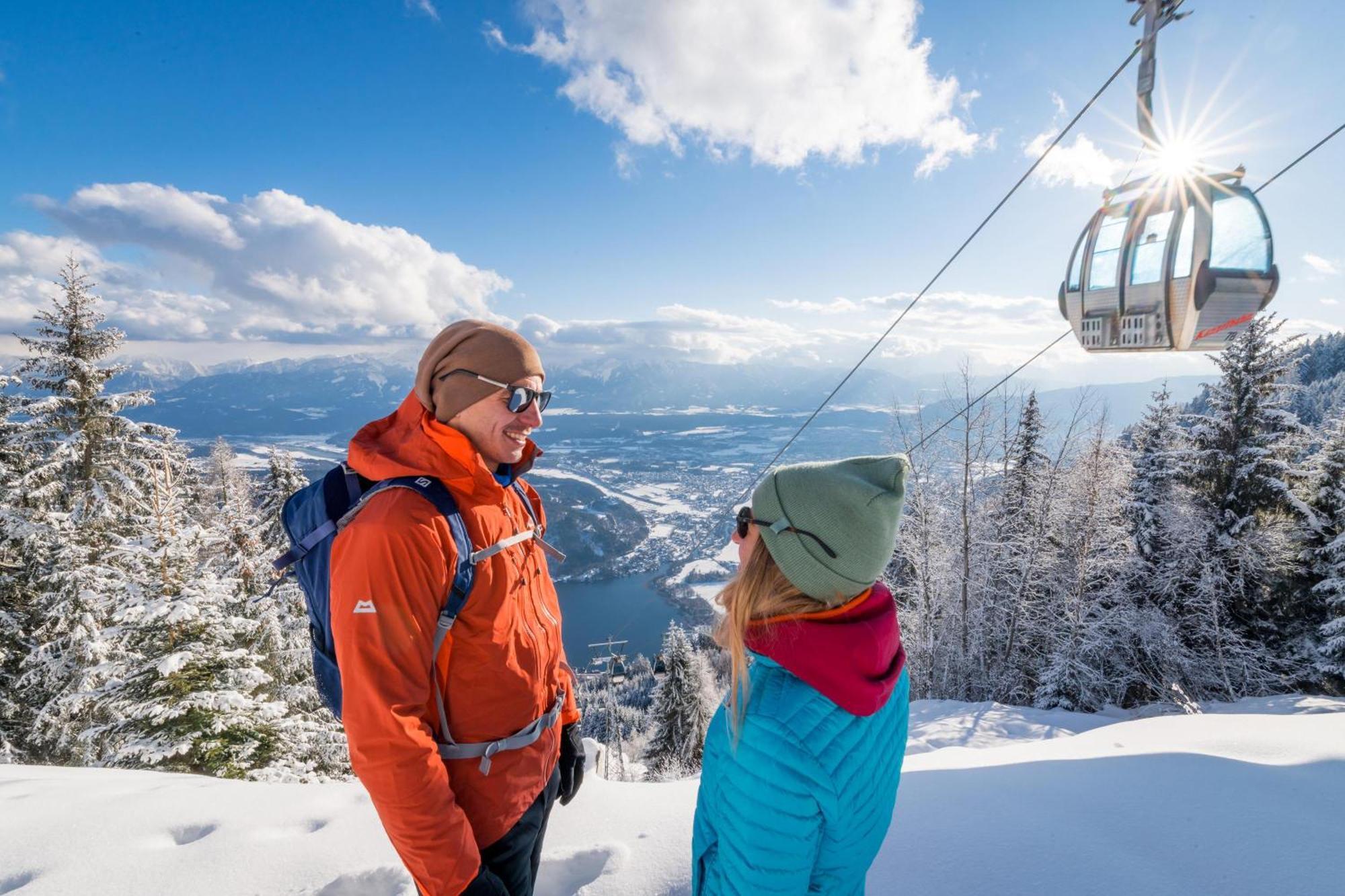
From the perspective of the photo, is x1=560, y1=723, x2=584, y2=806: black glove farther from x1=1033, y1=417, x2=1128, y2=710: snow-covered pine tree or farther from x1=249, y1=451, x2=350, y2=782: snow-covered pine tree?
x1=1033, y1=417, x2=1128, y2=710: snow-covered pine tree

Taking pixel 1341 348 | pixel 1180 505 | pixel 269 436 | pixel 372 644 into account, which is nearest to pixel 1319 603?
pixel 1180 505

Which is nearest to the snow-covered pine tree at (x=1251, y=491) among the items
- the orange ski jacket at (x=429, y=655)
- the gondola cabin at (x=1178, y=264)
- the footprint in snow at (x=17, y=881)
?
the gondola cabin at (x=1178, y=264)

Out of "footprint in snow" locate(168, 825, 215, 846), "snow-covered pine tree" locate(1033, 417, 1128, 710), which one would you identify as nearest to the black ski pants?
"footprint in snow" locate(168, 825, 215, 846)

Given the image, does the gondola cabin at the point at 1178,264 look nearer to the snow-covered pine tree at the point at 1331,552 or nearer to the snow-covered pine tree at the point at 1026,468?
the snow-covered pine tree at the point at 1026,468

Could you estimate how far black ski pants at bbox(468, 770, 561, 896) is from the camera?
1.86 metres

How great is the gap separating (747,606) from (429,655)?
1013 millimetres

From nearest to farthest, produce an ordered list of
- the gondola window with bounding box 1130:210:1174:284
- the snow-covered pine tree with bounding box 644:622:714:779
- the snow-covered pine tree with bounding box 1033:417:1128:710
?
1. the gondola window with bounding box 1130:210:1174:284
2. the snow-covered pine tree with bounding box 1033:417:1128:710
3. the snow-covered pine tree with bounding box 644:622:714:779

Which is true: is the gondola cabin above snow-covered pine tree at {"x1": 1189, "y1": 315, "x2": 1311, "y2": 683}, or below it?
above

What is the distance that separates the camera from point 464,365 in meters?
1.95

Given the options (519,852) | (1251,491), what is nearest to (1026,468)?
(1251,491)

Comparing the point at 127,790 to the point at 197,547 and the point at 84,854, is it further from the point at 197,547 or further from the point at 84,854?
the point at 197,547

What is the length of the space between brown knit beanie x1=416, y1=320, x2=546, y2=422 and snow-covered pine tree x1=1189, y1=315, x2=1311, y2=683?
16858mm

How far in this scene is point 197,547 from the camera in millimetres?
8188

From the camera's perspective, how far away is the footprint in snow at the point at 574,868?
243 cm
